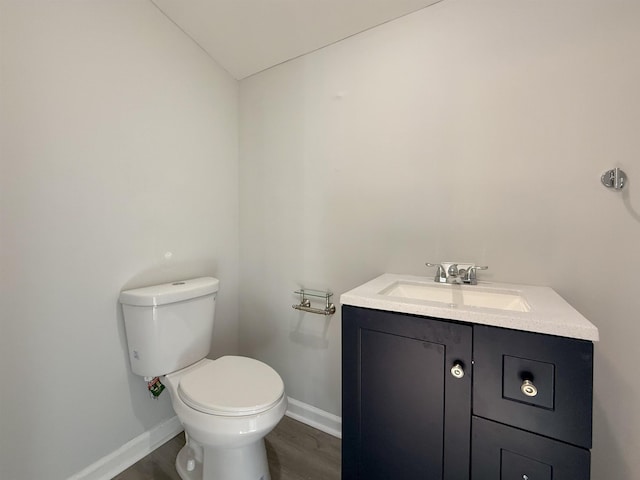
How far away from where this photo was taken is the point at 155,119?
55.9 inches

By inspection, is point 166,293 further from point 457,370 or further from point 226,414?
point 457,370

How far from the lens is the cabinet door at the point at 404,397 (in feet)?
2.66

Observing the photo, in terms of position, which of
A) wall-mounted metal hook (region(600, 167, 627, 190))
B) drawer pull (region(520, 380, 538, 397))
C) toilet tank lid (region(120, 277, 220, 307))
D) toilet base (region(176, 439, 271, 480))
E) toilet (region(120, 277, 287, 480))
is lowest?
toilet base (region(176, 439, 271, 480))

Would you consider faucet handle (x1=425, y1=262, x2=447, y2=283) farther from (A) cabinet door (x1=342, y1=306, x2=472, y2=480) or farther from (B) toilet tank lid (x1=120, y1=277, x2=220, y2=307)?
(B) toilet tank lid (x1=120, y1=277, x2=220, y2=307)

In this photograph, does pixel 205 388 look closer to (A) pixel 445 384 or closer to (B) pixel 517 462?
(A) pixel 445 384

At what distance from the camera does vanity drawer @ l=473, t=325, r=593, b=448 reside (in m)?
0.68

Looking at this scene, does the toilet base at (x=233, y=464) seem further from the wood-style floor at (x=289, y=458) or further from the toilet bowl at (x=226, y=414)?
the wood-style floor at (x=289, y=458)

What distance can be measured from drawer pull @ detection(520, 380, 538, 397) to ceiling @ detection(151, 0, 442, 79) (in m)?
1.50

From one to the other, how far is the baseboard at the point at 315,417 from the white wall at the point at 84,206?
70 centimetres

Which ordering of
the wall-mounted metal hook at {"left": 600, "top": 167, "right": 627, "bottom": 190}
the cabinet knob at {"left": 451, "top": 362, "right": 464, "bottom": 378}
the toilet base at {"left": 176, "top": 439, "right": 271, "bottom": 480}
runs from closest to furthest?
the cabinet knob at {"left": 451, "top": 362, "right": 464, "bottom": 378}
the wall-mounted metal hook at {"left": 600, "top": 167, "right": 627, "bottom": 190}
the toilet base at {"left": 176, "top": 439, "right": 271, "bottom": 480}

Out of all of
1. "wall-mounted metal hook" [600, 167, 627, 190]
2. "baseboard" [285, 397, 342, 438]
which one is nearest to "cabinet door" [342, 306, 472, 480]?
"baseboard" [285, 397, 342, 438]

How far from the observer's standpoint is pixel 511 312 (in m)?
0.78

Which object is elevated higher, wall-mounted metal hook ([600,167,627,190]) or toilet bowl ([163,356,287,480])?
wall-mounted metal hook ([600,167,627,190])

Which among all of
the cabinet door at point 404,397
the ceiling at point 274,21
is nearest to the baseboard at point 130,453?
the cabinet door at point 404,397
